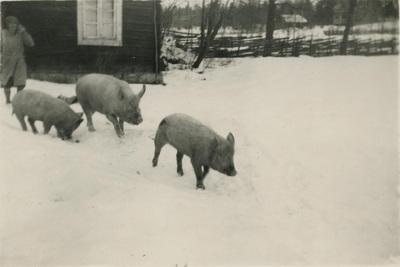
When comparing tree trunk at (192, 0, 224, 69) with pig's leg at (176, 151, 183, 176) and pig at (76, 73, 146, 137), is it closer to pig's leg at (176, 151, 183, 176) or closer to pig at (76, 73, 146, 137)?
pig at (76, 73, 146, 137)

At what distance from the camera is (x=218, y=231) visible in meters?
3.77

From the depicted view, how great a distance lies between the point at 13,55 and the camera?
551 centimetres

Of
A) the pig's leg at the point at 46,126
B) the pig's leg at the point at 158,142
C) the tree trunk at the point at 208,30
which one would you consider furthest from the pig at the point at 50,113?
the tree trunk at the point at 208,30

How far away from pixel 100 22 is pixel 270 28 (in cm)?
252

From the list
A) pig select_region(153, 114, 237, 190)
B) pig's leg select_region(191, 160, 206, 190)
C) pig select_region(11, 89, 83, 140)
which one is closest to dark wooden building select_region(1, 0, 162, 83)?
pig select_region(11, 89, 83, 140)

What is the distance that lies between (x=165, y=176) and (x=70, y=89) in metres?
2.42

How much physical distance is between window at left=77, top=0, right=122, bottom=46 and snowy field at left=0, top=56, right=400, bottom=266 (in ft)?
3.74

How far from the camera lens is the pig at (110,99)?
559cm

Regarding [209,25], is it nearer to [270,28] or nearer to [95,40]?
[270,28]

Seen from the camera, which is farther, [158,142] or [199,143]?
[158,142]

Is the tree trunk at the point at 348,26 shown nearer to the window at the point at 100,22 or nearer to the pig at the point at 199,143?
the pig at the point at 199,143

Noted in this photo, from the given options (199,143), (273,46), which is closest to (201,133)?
(199,143)

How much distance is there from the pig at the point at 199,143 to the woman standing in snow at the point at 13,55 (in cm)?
207

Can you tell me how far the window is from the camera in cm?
609
